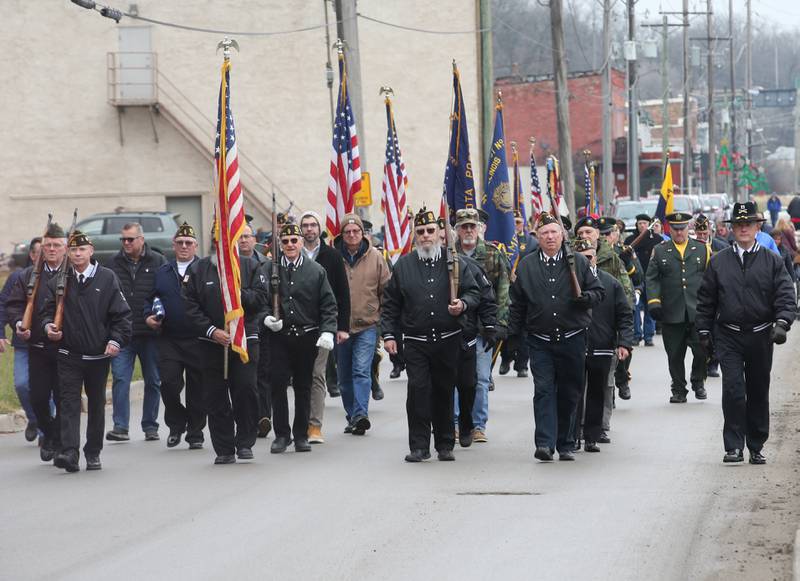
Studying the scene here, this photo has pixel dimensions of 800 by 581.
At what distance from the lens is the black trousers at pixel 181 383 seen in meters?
12.8

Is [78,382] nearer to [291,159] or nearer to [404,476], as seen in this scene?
[404,476]

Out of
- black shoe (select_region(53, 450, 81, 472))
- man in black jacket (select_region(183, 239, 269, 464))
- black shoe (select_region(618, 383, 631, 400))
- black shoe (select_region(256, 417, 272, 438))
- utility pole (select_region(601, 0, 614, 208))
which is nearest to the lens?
black shoe (select_region(53, 450, 81, 472))

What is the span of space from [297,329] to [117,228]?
25.4 m

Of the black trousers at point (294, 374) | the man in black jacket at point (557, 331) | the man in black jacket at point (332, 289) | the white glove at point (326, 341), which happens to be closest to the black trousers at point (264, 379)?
the black trousers at point (294, 374)

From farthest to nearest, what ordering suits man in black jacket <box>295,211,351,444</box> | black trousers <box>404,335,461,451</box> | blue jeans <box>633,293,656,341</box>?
blue jeans <box>633,293,656,341</box>, man in black jacket <box>295,211,351,444</box>, black trousers <box>404,335,461,451</box>

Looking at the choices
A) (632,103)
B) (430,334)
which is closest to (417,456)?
(430,334)

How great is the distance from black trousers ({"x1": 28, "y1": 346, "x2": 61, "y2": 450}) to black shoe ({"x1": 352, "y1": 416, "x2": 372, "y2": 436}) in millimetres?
2798

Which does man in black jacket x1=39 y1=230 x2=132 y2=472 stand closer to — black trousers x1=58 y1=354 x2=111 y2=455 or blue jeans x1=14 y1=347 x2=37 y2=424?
black trousers x1=58 y1=354 x2=111 y2=455

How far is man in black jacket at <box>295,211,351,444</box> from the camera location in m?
13.0

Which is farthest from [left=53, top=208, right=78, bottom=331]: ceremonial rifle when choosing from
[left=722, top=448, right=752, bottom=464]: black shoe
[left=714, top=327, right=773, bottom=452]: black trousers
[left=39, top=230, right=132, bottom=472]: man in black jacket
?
[left=722, top=448, right=752, bottom=464]: black shoe

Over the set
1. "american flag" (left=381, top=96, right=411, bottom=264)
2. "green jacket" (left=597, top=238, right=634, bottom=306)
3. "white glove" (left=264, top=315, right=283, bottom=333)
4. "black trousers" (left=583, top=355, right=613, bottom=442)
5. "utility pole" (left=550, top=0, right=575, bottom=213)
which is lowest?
"black trousers" (left=583, top=355, right=613, bottom=442)

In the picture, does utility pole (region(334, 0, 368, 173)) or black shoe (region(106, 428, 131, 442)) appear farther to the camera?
utility pole (region(334, 0, 368, 173))

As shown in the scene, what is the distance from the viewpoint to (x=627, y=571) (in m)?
7.77

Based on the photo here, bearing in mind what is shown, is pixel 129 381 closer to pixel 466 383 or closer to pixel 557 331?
pixel 466 383
